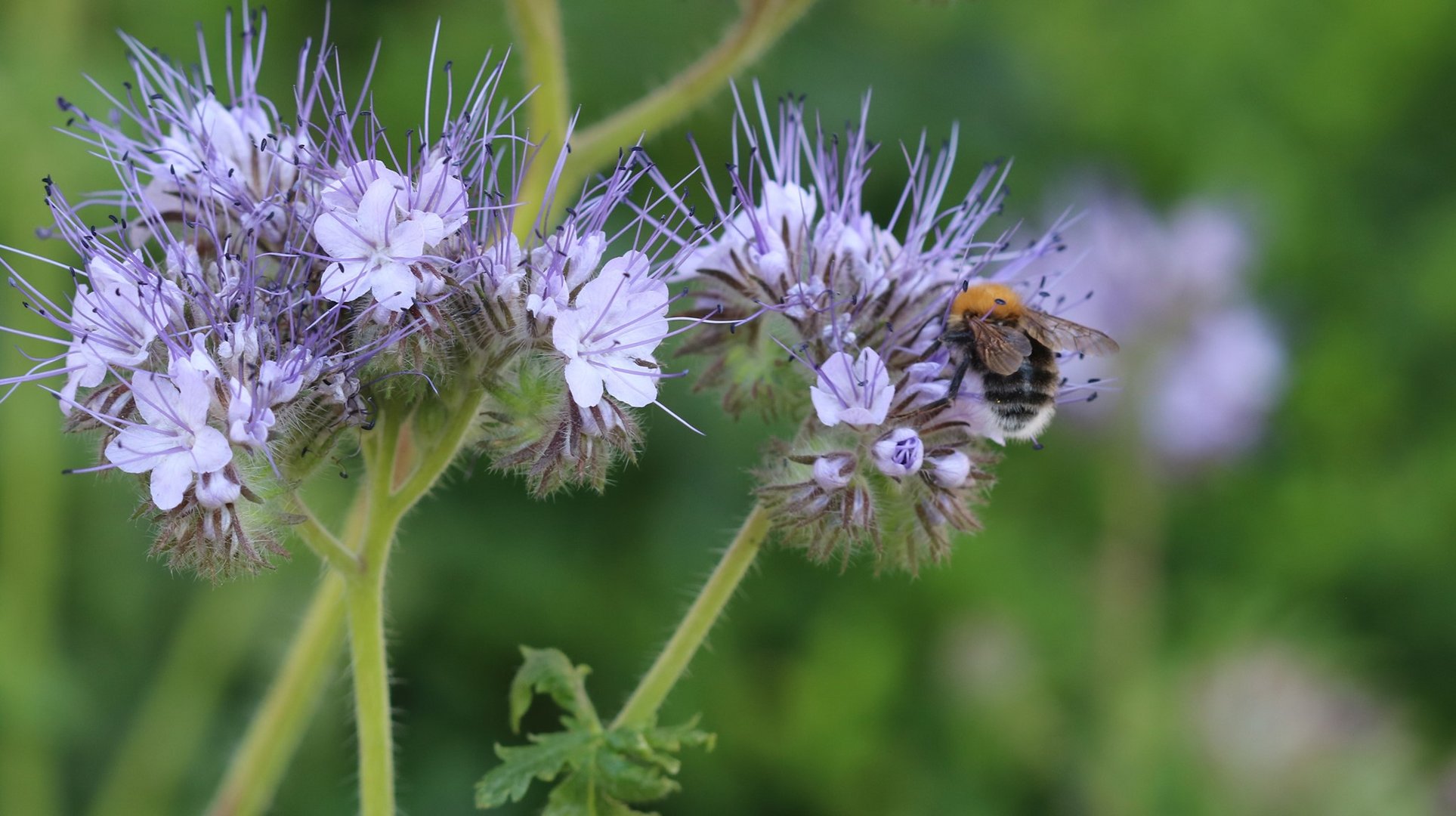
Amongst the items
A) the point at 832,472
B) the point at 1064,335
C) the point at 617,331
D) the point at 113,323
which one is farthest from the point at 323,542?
the point at 1064,335

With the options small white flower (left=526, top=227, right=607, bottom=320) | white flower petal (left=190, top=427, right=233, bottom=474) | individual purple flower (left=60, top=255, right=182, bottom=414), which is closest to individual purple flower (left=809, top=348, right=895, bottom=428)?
small white flower (left=526, top=227, right=607, bottom=320)

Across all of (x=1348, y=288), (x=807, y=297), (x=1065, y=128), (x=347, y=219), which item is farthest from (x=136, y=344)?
(x=1348, y=288)

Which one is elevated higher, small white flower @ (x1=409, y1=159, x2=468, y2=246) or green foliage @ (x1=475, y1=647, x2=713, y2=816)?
small white flower @ (x1=409, y1=159, x2=468, y2=246)

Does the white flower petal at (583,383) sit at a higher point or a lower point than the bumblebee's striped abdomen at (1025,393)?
lower

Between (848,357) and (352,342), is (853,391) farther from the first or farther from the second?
(352,342)

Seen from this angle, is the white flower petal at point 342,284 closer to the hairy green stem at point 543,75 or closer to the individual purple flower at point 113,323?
the individual purple flower at point 113,323

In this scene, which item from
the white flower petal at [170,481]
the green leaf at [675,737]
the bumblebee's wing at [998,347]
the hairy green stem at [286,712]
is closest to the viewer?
the white flower petal at [170,481]

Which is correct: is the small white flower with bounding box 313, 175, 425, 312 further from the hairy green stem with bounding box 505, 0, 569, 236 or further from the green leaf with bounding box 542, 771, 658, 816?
the green leaf with bounding box 542, 771, 658, 816

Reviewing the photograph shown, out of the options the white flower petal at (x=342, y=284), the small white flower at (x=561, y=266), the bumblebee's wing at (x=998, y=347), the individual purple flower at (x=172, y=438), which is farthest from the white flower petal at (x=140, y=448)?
the bumblebee's wing at (x=998, y=347)

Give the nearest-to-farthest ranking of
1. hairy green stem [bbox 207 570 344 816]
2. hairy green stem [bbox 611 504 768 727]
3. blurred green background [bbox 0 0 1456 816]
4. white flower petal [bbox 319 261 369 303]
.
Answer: white flower petal [bbox 319 261 369 303], hairy green stem [bbox 611 504 768 727], hairy green stem [bbox 207 570 344 816], blurred green background [bbox 0 0 1456 816]
